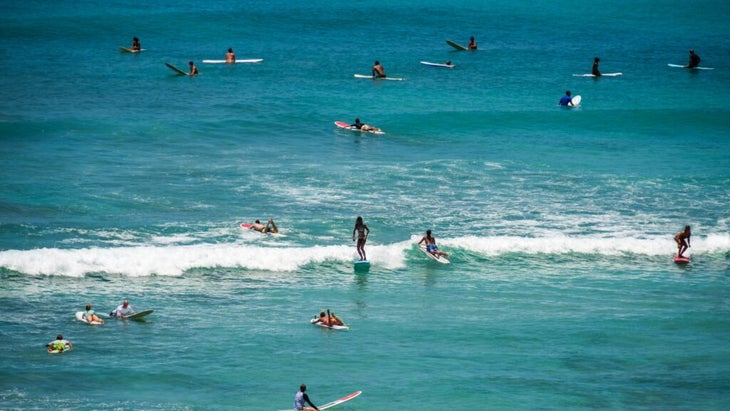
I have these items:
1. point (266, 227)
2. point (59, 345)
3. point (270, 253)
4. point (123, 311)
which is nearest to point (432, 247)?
point (270, 253)

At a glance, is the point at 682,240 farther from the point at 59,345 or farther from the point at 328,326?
the point at 59,345

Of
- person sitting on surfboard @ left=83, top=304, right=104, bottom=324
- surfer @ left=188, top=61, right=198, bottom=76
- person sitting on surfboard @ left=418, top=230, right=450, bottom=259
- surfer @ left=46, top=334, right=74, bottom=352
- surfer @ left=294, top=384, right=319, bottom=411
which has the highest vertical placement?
surfer @ left=188, top=61, right=198, bottom=76

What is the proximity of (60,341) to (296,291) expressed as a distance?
28.1 ft

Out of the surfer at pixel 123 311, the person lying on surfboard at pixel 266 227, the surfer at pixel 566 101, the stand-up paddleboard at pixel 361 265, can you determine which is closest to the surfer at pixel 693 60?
the surfer at pixel 566 101

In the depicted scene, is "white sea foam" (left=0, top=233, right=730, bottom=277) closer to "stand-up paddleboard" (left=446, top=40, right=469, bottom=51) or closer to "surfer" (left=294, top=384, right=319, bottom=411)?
"surfer" (left=294, top=384, right=319, bottom=411)

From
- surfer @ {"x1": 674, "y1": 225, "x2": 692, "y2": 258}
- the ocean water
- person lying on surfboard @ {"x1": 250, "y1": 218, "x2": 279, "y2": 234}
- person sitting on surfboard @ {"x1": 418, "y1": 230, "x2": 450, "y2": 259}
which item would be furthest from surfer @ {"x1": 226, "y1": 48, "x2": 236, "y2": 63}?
surfer @ {"x1": 674, "y1": 225, "x2": 692, "y2": 258}

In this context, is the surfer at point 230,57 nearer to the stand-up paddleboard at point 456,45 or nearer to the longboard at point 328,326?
the stand-up paddleboard at point 456,45

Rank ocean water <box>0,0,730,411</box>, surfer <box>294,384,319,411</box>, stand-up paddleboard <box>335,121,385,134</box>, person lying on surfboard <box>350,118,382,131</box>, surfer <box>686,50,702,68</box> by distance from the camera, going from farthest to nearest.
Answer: surfer <box>686,50,702,68</box>
stand-up paddleboard <box>335,121,385,134</box>
person lying on surfboard <box>350,118,382,131</box>
ocean water <box>0,0,730,411</box>
surfer <box>294,384,319,411</box>

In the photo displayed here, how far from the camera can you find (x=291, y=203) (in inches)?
1784

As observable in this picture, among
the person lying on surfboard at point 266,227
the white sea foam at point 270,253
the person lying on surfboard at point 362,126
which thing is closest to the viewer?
the white sea foam at point 270,253

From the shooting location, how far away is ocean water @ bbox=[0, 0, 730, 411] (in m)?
29.5

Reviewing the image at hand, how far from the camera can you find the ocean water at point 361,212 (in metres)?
29.5

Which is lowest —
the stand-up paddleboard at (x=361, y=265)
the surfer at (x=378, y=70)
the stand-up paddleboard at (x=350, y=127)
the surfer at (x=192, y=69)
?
the stand-up paddleboard at (x=361, y=265)

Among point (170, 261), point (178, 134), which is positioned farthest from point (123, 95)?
point (170, 261)
